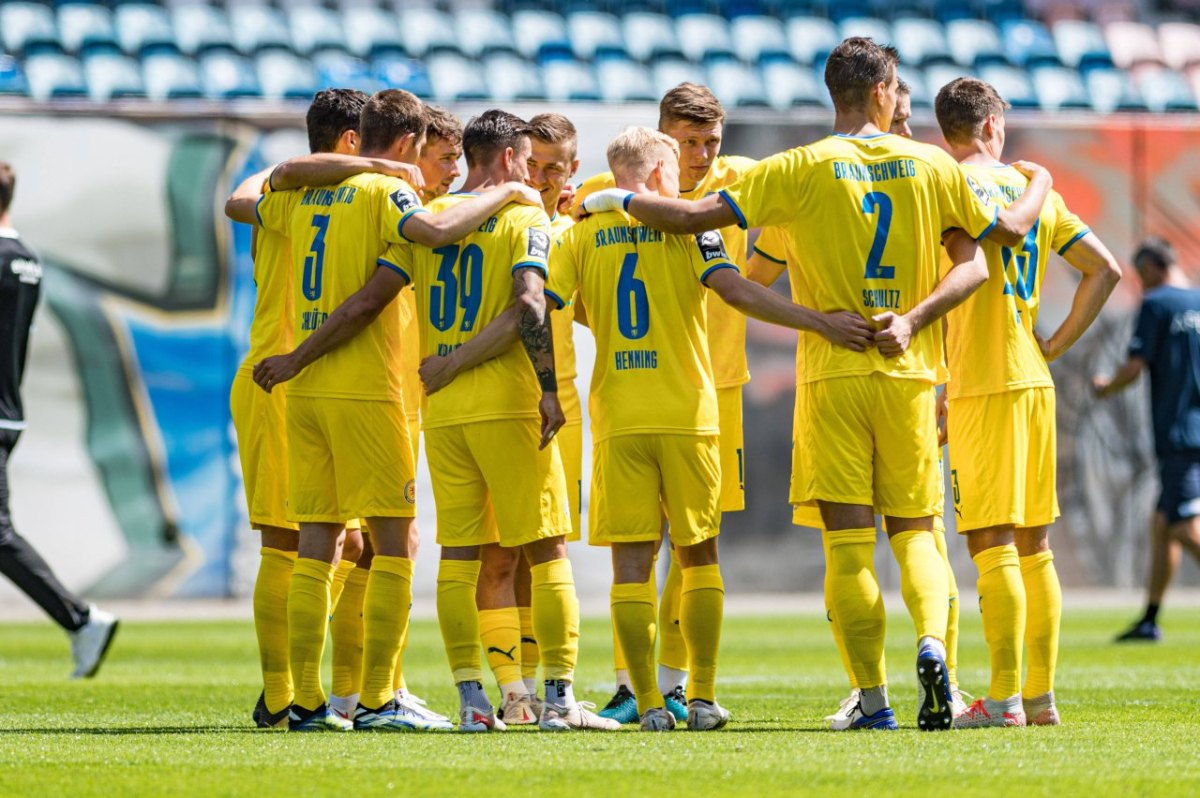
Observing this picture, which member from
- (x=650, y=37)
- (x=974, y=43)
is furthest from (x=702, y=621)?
(x=974, y=43)

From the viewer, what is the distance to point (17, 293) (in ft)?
29.5

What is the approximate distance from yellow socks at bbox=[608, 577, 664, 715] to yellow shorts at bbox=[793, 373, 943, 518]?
667 millimetres

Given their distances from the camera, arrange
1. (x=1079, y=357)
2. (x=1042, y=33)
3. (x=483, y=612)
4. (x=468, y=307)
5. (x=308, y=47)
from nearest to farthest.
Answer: (x=468, y=307)
(x=483, y=612)
(x=1079, y=357)
(x=308, y=47)
(x=1042, y=33)

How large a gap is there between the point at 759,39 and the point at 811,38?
1.96ft

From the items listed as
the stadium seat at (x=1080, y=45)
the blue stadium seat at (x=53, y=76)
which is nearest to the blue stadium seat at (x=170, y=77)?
the blue stadium seat at (x=53, y=76)

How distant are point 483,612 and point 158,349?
8158mm

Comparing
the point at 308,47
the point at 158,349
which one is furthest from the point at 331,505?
the point at 308,47

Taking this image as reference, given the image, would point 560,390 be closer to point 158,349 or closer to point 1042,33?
point 158,349

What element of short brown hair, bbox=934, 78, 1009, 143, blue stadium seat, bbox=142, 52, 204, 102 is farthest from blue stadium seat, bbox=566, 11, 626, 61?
short brown hair, bbox=934, 78, 1009, 143

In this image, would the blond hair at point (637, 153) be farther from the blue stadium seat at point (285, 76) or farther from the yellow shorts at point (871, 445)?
the blue stadium seat at point (285, 76)

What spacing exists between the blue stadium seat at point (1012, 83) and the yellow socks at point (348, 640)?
12.6 metres

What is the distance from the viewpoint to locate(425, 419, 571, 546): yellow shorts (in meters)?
5.91

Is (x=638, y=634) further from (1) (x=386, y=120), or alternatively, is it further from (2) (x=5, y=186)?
(2) (x=5, y=186)

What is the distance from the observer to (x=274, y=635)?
6324 mm
